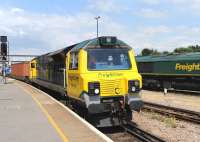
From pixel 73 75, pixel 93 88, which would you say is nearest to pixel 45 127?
pixel 93 88

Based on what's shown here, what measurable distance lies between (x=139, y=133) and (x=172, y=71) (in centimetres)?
2083

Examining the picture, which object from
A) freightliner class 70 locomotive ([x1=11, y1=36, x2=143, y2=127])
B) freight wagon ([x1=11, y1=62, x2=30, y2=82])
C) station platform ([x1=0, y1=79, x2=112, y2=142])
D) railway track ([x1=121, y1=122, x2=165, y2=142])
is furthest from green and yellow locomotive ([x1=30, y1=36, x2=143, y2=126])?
freight wagon ([x1=11, y1=62, x2=30, y2=82])

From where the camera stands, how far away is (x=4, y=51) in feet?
116

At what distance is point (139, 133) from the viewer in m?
12.7

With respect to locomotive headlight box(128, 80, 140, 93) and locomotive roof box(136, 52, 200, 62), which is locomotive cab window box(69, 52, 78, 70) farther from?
locomotive roof box(136, 52, 200, 62)

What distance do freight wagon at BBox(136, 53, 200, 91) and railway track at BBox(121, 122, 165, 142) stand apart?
54.9ft

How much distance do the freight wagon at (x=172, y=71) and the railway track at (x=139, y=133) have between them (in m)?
16.7

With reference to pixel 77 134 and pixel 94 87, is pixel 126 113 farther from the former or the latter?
pixel 77 134

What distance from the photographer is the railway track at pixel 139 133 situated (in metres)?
11.5

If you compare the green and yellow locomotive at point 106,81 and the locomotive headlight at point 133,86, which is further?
the locomotive headlight at point 133,86

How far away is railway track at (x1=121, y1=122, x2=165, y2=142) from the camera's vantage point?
11.5 meters

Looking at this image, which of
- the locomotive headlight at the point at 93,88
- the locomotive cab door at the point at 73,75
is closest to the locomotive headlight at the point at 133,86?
the locomotive headlight at the point at 93,88

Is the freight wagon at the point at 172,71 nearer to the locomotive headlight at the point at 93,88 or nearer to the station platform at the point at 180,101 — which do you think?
the station platform at the point at 180,101

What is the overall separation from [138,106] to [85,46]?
99.6 inches
